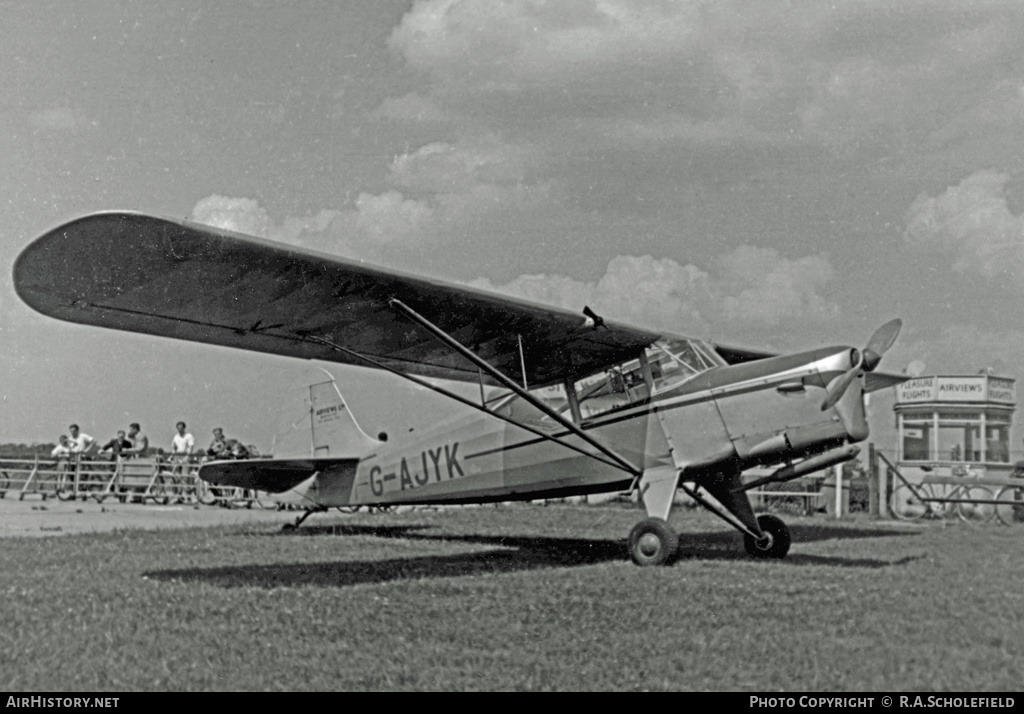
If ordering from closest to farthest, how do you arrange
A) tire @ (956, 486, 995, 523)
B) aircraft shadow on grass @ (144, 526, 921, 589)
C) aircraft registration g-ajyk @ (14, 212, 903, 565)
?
aircraft registration g-ajyk @ (14, 212, 903, 565)
aircraft shadow on grass @ (144, 526, 921, 589)
tire @ (956, 486, 995, 523)

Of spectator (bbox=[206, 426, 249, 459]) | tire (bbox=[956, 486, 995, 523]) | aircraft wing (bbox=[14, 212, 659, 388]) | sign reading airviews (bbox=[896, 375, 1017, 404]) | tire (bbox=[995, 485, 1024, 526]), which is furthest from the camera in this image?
sign reading airviews (bbox=[896, 375, 1017, 404])

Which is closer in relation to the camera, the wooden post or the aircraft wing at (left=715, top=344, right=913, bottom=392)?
the aircraft wing at (left=715, top=344, right=913, bottom=392)

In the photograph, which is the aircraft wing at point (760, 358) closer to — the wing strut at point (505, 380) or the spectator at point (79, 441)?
the wing strut at point (505, 380)

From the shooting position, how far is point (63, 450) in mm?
21297

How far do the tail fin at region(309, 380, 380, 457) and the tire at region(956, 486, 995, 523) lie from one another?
1057cm

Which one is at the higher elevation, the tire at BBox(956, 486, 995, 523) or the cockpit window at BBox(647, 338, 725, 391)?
the cockpit window at BBox(647, 338, 725, 391)

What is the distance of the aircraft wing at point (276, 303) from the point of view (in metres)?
5.86

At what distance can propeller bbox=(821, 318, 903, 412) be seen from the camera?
7773 mm

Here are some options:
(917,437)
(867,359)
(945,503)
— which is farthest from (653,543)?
(917,437)

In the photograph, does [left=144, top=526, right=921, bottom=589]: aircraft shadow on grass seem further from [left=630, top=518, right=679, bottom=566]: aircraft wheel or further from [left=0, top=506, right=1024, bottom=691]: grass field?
[left=630, top=518, right=679, bottom=566]: aircraft wheel

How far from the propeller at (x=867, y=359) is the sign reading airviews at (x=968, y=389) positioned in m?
14.8

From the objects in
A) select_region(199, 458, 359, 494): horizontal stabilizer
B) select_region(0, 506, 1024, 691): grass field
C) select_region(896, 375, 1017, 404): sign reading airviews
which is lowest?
select_region(0, 506, 1024, 691): grass field

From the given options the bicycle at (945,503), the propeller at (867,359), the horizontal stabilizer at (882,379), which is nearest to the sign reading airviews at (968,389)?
the bicycle at (945,503)

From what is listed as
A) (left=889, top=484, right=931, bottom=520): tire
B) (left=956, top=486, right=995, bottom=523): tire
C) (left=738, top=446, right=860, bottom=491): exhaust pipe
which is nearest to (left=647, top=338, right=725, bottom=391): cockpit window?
(left=738, top=446, right=860, bottom=491): exhaust pipe
